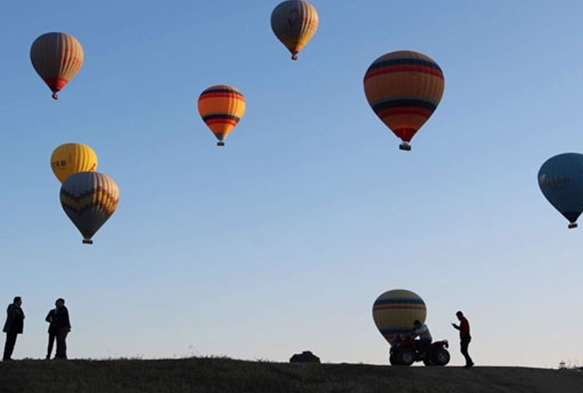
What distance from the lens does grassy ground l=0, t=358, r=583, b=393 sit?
31.0m

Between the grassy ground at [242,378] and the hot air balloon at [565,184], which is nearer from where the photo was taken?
the grassy ground at [242,378]

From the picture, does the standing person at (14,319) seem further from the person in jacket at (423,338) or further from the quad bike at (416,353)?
the person in jacket at (423,338)

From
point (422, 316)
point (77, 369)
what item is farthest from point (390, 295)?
point (77, 369)

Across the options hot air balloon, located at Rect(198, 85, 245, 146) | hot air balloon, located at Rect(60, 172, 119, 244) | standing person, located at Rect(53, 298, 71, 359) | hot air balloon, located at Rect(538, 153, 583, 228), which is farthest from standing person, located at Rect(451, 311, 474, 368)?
hot air balloon, located at Rect(198, 85, 245, 146)

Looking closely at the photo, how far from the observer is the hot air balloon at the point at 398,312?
5194cm

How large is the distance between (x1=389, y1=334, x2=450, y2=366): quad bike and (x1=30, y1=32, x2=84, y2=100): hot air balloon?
31.1m

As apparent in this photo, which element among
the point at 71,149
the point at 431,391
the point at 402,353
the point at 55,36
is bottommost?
the point at 431,391

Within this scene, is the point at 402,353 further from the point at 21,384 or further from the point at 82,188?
the point at 82,188

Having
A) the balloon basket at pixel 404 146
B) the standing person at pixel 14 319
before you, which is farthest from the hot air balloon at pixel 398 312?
the standing person at pixel 14 319

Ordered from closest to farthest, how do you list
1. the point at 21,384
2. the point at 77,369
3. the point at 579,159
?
the point at 21,384, the point at 77,369, the point at 579,159

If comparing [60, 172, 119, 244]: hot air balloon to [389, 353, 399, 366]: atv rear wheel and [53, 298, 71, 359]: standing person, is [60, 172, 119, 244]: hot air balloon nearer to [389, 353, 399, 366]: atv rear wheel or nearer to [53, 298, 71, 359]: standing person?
[53, 298, 71, 359]: standing person

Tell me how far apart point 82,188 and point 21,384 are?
25.8 m

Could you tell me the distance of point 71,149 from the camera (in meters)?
66.6

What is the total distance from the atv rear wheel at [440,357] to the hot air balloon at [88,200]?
23163 millimetres
